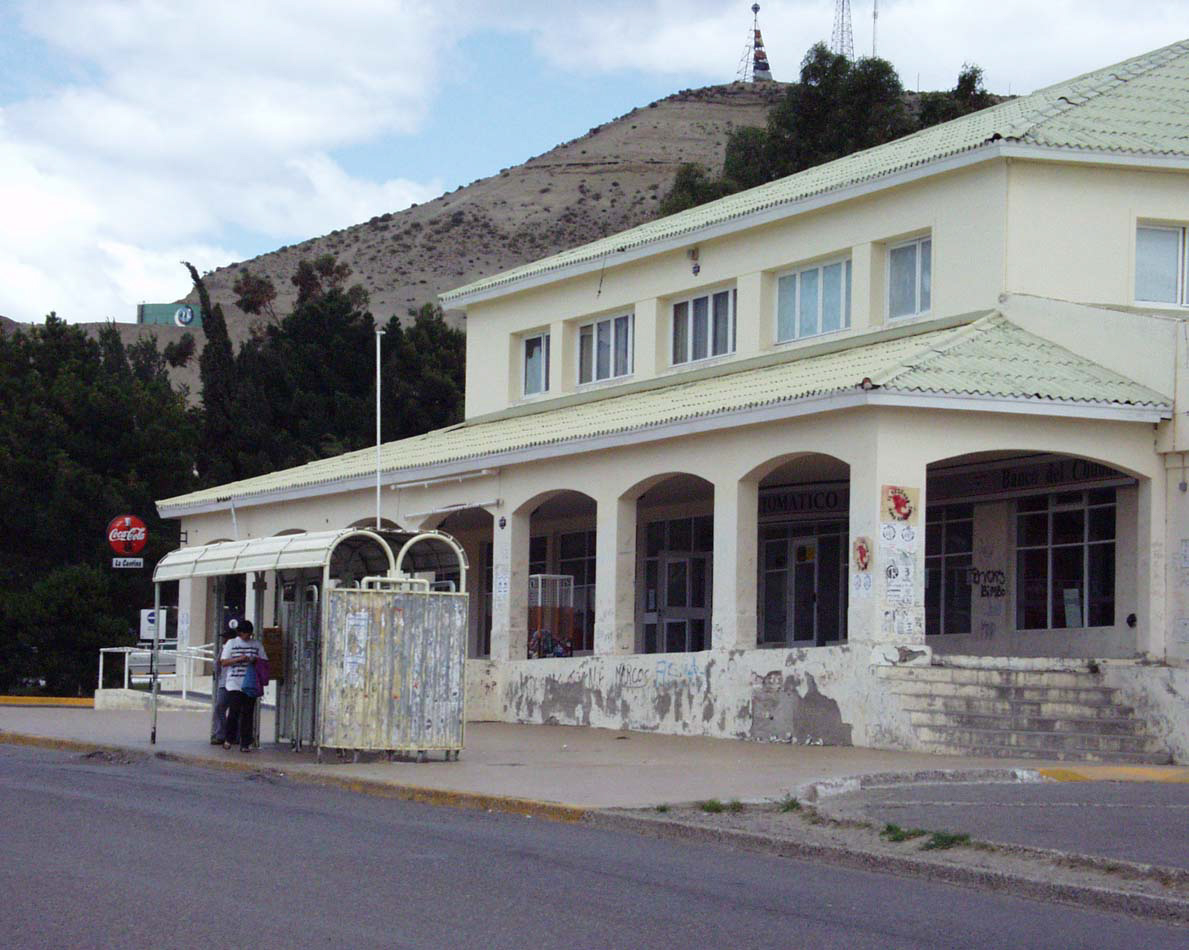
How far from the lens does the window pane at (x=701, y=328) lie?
2922cm

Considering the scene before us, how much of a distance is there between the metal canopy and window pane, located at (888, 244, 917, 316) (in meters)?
8.83

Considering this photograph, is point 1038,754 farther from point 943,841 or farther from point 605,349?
point 605,349

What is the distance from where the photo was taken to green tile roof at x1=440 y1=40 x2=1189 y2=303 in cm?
2400

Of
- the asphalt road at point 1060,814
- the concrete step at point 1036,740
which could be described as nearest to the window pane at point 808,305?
the concrete step at point 1036,740

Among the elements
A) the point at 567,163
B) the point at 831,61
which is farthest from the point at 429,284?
the point at 831,61

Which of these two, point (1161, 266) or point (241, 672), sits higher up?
point (1161, 266)

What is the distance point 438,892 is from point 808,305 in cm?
1879

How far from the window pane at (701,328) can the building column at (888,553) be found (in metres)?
8.78

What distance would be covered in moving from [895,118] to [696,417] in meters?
33.8

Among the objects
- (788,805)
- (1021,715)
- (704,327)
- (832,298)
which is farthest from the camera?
(704,327)

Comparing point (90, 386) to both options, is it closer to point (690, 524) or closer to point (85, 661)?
point (85, 661)

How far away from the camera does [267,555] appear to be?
64.8 feet

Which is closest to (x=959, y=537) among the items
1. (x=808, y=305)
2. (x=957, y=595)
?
(x=957, y=595)

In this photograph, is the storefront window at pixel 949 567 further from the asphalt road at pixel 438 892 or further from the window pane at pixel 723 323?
the asphalt road at pixel 438 892
